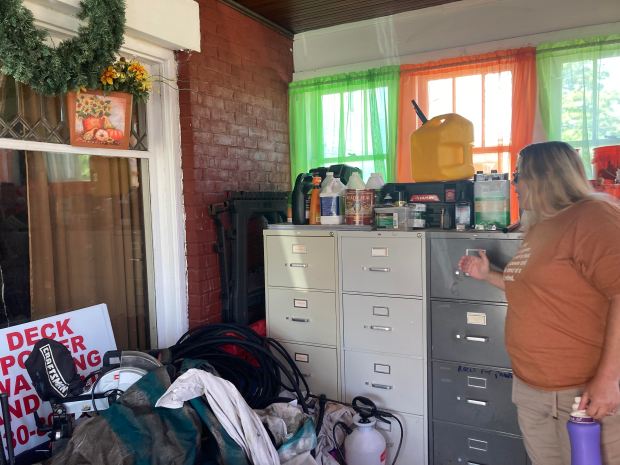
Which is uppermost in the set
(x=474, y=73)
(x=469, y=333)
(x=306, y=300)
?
(x=474, y=73)

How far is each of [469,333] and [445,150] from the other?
109 cm

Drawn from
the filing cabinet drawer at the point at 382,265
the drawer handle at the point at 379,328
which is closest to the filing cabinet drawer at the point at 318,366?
the drawer handle at the point at 379,328

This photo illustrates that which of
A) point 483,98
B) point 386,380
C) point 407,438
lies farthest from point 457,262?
point 483,98

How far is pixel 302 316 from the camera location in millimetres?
2881

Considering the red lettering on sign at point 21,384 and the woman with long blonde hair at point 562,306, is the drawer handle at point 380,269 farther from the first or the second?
the red lettering on sign at point 21,384

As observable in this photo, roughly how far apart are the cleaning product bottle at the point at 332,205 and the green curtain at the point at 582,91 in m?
1.52

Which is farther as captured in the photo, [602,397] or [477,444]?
[477,444]

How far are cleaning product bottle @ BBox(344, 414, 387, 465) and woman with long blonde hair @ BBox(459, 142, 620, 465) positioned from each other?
0.93m

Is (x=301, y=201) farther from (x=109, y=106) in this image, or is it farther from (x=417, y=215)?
(x=109, y=106)

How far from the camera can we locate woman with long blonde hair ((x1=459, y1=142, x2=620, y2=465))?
4.82 feet

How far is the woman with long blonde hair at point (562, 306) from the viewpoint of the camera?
147 centimetres

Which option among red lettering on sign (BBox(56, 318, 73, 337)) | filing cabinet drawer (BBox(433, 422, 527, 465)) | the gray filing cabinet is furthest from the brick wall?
filing cabinet drawer (BBox(433, 422, 527, 465))

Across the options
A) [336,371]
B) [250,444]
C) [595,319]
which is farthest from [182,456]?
[595,319]

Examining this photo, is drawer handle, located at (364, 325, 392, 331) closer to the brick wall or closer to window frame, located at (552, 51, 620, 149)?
the brick wall
